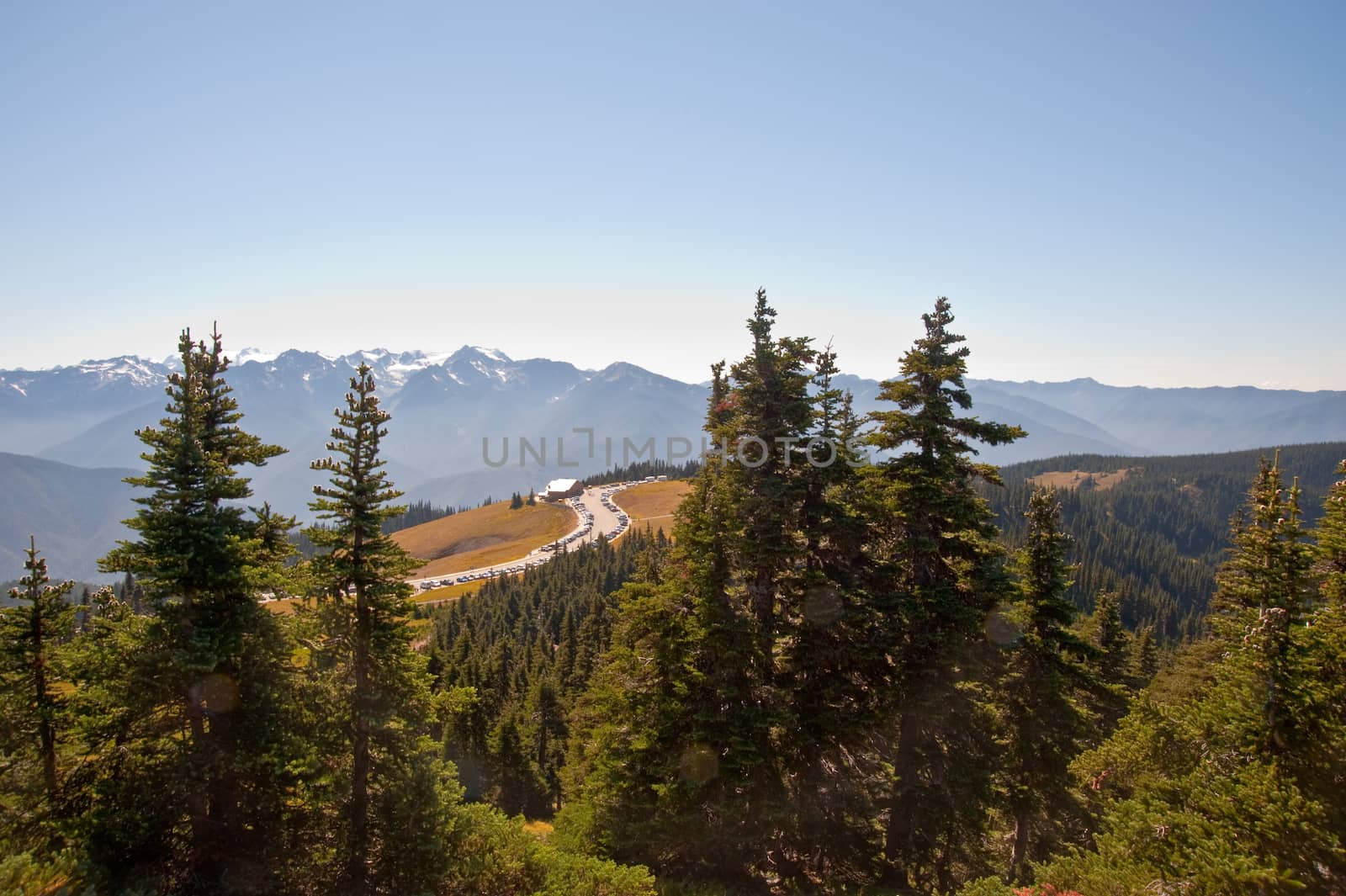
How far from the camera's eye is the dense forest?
45.9ft

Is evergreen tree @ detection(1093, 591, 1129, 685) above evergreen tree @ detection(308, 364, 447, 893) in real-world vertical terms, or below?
below

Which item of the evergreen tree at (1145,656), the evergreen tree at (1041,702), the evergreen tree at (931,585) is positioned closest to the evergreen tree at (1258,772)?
the evergreen tree at (931,585)

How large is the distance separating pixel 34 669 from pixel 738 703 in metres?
20.3

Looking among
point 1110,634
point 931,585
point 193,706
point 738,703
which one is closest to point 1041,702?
point 931,585

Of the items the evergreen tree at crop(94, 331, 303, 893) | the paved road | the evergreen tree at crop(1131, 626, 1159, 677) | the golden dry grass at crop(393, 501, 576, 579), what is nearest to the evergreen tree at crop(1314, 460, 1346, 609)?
the evergreen tree at crop(94, 331, 303, 893)

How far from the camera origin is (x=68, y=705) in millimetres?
16547

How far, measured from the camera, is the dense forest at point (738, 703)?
14.0m

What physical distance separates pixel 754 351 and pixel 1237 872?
53.3 ft

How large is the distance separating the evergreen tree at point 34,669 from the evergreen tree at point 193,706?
257cm

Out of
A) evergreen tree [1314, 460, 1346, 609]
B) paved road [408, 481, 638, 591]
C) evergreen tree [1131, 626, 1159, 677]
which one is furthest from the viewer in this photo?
paved road [408, 481, 638, 591]

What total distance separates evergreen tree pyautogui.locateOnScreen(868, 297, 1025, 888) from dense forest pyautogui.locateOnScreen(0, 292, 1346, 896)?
0.12 m

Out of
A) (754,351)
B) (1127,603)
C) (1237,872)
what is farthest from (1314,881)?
(1127,603)

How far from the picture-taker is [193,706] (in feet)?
49.2

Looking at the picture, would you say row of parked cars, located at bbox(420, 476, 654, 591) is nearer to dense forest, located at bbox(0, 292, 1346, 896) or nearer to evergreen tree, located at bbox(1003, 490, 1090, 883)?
dense forest, located at bbox(0, 292, 1346, 896)
